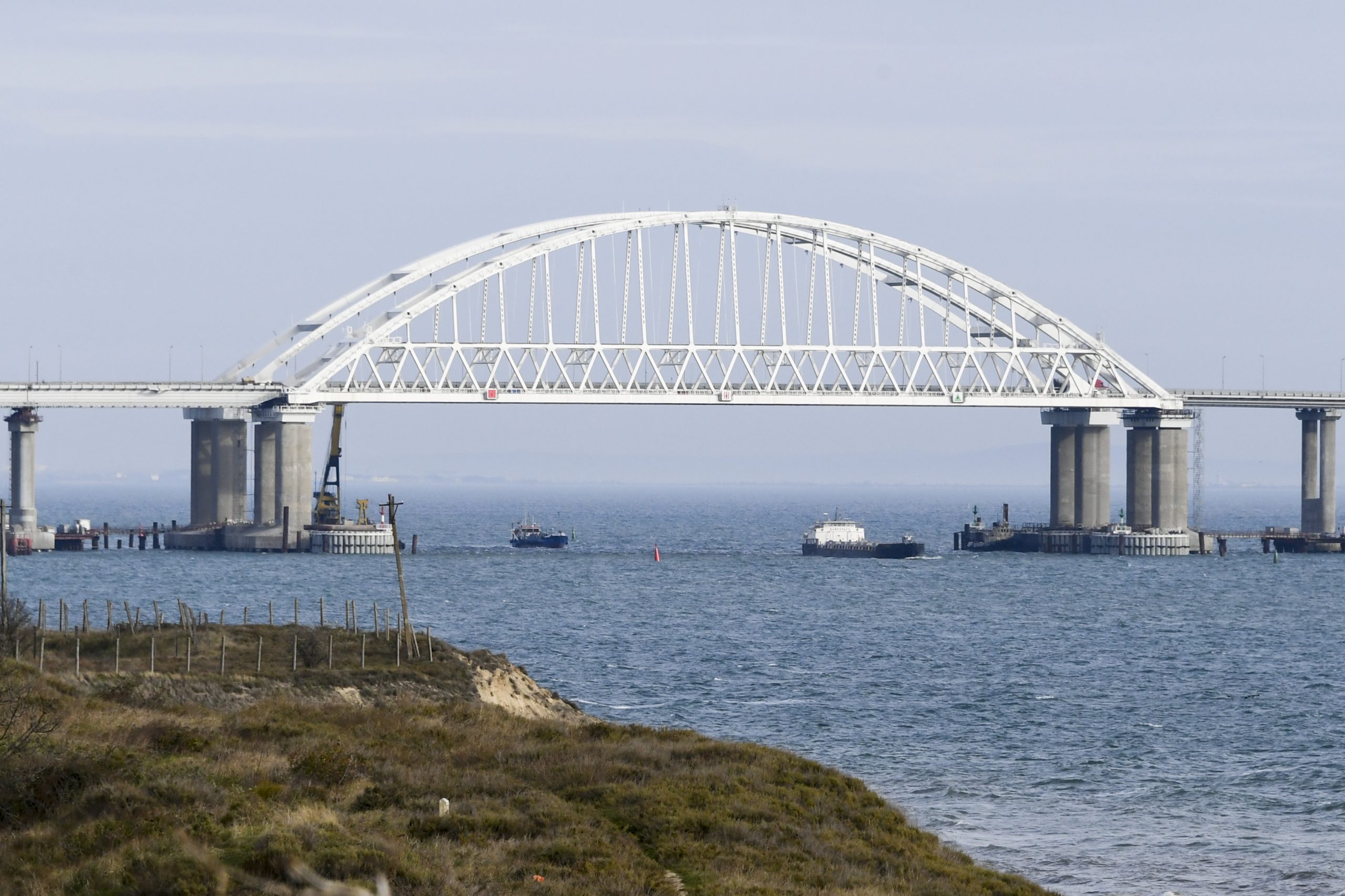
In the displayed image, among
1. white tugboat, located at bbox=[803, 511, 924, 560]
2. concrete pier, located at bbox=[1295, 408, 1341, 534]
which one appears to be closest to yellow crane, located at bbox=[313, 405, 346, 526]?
white tugboat, located at bbox=[803, 511, 924, 560]

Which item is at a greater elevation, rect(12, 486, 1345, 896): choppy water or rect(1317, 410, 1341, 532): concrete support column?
rect(1317, 410, 1341, 532): concrete support column

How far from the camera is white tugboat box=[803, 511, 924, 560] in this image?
14362 cm

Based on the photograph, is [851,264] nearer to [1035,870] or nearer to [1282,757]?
[1282,757]

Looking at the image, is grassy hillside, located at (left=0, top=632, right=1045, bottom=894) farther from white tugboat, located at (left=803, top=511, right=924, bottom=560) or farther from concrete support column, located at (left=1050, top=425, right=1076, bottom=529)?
concrete support column, located at (left=1050, top=425, right=1076, bottom=529)

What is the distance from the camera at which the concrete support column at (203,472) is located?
136 meters

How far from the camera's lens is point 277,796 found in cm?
3003

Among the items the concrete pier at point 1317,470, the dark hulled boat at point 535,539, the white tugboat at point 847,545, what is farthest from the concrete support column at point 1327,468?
the dark hulled boat at point 535,539

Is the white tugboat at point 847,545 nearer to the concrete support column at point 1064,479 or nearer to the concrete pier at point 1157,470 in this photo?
the concrete support column at point 1064,479

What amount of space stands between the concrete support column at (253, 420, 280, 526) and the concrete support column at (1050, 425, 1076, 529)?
6302cm

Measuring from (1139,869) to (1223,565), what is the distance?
110 metres

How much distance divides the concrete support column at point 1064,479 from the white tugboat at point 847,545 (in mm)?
13019

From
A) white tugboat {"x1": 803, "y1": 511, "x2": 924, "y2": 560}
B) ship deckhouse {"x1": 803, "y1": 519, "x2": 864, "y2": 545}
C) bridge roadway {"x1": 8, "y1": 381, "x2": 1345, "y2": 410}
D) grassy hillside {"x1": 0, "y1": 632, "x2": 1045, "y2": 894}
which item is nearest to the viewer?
grassy hillside {"x1": 0, "y1": 632, "x2": 1045, "y2": 894}

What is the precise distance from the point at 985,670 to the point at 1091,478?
84.3 m

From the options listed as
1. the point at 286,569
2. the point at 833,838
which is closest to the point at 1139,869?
the point at 833,838
